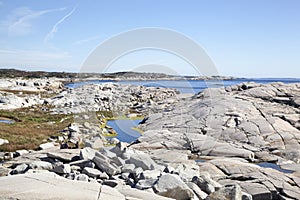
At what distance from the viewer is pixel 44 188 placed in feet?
30.0

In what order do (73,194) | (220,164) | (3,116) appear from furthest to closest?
(3,116)
(220,164)
(73,194)

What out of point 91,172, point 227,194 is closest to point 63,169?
point 91,172

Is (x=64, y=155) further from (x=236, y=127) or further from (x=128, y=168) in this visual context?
(x=236, y=127)

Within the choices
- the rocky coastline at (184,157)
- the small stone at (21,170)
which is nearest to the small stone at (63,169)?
the rocky coastline at (184,157)

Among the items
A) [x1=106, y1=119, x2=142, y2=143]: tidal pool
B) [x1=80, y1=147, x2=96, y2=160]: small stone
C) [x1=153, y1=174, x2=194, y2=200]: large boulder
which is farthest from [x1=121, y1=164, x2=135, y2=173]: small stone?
[x1=106, y1=119, x2=142, y2=143]: tidal pool

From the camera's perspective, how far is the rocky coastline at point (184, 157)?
1053 cm

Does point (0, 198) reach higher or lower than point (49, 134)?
higher

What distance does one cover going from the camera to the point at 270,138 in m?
25.7

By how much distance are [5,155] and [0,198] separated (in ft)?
44.8

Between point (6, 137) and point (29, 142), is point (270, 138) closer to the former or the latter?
point (29, 142)

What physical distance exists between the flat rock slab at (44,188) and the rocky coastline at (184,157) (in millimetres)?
27

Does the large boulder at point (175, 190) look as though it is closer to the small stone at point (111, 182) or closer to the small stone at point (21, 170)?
the small stone at point (111, 182)

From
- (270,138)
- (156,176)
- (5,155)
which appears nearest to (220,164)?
(156,176)

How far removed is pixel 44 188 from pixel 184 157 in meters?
11.9
